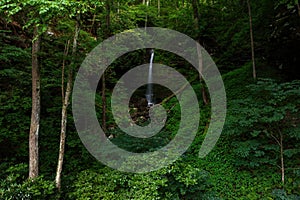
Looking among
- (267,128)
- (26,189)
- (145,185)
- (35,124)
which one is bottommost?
→ (26,189)

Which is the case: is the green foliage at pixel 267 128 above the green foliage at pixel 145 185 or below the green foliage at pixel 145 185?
above

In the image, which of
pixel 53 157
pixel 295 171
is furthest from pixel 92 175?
pixel 295 171

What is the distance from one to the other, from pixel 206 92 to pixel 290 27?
3407mm

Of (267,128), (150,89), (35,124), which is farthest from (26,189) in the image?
(150,89)

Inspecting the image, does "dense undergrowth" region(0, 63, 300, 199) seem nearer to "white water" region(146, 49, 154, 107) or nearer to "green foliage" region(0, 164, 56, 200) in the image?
"green foliage" region(0, 164, 56, 200)

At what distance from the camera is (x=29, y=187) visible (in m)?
3.96

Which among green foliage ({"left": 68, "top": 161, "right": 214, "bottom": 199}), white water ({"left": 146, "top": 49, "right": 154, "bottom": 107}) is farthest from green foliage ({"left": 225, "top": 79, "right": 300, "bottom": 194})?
white water ({"left": 146, "top": 49, "right": 154, "bottom": 107})

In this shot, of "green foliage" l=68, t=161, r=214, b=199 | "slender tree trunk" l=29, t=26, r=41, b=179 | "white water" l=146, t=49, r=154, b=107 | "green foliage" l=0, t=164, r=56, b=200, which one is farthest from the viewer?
"white water" l=146, t=49, r=154, b=107

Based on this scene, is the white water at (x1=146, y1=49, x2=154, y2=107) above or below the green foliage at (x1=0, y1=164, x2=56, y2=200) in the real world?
above

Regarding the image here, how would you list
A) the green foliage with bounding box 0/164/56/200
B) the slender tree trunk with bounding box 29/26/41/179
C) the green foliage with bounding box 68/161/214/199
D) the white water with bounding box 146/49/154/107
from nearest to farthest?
1. the green foliage with bounding box 0/164/56/200
2. the green foliage with bounding box 68/161/214/199
3. the slender tree trunk with bounding box 29/26/41/179
4. the white water with bounding box 146/49/154/107

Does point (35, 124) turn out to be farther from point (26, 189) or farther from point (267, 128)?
point (267, 128)

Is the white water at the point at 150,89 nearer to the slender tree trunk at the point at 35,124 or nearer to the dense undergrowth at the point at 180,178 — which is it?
the dense undergrowth at the point at 180,178

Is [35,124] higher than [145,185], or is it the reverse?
[35,124]

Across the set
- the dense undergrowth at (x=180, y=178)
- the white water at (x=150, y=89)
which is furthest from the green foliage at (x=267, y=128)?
the white water at (x=150, y=89)
